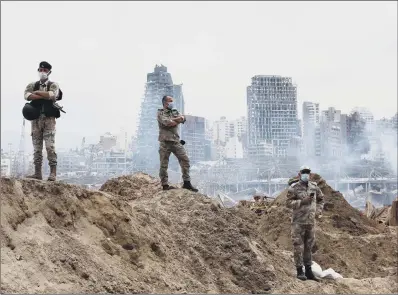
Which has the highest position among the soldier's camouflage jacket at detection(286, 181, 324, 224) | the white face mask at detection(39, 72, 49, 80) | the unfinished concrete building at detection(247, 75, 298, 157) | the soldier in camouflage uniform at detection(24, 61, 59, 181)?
the unfinished concrete building at detection(247, 75, 298, 157)

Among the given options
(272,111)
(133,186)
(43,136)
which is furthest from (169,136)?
(272,111)

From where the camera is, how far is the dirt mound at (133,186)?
12.0 m

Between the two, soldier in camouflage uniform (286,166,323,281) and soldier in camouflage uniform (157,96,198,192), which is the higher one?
soldier in camouflage uniform (157,96,198,192)

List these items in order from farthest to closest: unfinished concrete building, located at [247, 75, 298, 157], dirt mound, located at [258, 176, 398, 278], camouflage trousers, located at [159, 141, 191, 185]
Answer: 1. unfinished concrete building, located at [247, 75, 298, 157]
2. dirt mound, located at [258, 176, 398, 278]
3. camouflage trousers, located at [159, 141, 191, 185]

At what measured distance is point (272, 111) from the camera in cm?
9625

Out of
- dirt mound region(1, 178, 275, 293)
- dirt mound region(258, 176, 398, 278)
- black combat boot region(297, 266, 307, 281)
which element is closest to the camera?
dirt mound region(1, 178, 275, 293)

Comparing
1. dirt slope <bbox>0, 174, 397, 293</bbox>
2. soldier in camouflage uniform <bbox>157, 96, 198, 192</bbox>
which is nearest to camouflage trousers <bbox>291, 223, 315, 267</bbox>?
dirt slope <bbox>0, 174, 397, 293</bbox>

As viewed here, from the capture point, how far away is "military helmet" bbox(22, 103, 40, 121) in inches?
358

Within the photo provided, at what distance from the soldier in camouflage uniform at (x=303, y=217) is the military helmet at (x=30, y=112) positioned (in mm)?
4611

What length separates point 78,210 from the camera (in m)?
8.12

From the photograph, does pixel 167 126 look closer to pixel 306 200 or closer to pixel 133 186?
pixel 133 186

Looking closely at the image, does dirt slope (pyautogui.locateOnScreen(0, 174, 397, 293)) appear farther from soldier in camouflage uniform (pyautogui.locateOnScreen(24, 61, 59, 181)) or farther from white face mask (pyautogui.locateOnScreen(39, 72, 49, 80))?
white face mask (pyautogui.locateOnScreen(39, 72, 49, 80))

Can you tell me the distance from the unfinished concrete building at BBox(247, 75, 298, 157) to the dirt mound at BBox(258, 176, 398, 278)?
75963 mm

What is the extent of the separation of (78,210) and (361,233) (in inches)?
442
